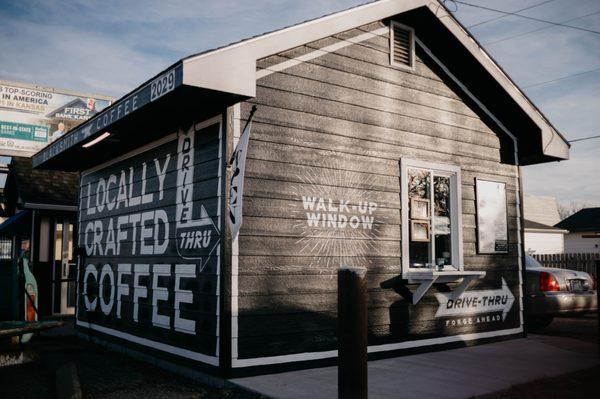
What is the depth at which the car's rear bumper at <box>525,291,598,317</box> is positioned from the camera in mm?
9445

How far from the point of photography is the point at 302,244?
667 centimetres

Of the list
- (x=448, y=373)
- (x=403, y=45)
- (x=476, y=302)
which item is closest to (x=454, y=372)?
(x=448, y=373)

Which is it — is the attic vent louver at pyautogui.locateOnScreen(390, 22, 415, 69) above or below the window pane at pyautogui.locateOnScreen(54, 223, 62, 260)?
above

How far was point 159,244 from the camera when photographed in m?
7.66

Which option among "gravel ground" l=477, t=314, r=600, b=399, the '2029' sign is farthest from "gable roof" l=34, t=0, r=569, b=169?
"gravel ground" l=477, t=314, r=600, b=399

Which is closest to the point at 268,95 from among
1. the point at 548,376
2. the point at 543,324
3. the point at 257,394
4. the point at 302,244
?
the point at 302,244

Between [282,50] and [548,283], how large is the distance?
6.45m

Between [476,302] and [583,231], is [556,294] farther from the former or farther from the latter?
[583,231]

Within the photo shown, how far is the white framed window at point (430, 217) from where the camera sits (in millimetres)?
7859

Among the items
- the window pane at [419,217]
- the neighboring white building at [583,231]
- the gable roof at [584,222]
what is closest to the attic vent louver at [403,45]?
the window pane at [419,217]

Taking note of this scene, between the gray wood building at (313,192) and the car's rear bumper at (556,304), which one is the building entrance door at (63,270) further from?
the car's rear bumper at (556,304)

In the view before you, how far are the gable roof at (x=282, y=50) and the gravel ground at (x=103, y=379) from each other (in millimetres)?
3197

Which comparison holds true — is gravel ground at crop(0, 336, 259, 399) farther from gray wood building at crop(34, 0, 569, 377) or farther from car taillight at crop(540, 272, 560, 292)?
car taillight at crop(540, 272, 560, 292)

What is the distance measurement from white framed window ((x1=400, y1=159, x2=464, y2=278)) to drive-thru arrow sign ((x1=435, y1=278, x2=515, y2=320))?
47 centimetres
